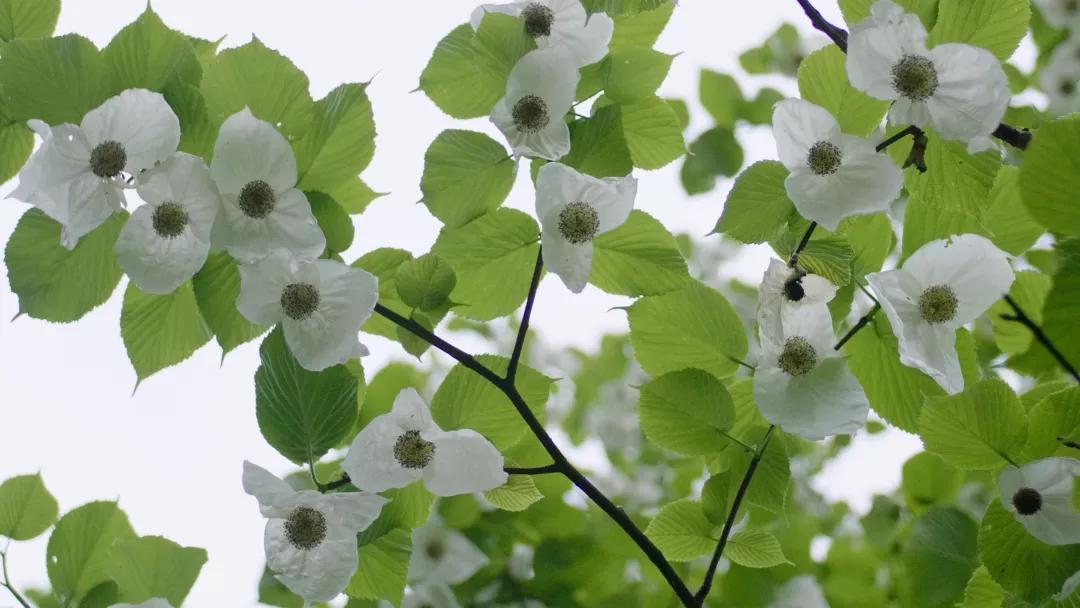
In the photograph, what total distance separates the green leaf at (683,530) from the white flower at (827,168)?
222mm

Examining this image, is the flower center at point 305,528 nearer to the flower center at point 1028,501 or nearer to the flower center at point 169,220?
the flower center at point 169,220

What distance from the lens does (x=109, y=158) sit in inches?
21.3

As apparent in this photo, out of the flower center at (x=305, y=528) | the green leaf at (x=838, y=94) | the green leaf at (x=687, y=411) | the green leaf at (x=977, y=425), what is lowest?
the flower center at (x=305, y=528)

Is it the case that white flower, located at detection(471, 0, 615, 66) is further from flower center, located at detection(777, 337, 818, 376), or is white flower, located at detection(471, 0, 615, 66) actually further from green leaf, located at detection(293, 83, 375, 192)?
flower center, located at detection(777, 337, 818, 376)

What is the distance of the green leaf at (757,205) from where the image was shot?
1.91ft

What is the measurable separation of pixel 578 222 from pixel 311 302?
0.16 meters

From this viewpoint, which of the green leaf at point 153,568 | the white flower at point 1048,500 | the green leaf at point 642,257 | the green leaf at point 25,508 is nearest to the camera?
the white flower at point 1048,500

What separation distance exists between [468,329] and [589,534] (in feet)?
1.50

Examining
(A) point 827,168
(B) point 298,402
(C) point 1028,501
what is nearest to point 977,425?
(C) point 1028,501

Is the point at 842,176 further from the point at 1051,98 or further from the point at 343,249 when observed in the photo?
the point at 1051,98

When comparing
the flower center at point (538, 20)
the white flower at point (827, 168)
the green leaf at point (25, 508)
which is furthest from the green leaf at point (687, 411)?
the green leaf at point (25, 508)

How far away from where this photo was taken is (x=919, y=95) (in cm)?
53

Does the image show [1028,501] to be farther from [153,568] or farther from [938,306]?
[153,568]

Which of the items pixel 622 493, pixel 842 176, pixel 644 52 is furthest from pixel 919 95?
pixel 622 493
